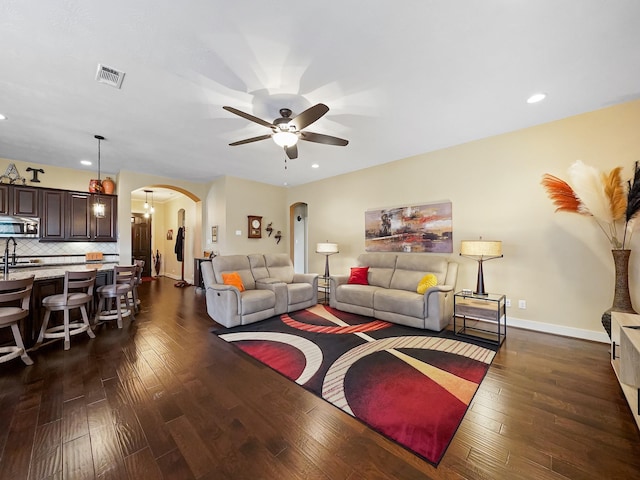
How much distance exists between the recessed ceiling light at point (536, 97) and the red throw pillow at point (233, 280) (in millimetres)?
4441

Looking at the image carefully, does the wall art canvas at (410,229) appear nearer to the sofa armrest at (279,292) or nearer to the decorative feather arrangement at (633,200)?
the decorative feather arrangement at (633,200)

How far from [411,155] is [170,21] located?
3944 millimetres

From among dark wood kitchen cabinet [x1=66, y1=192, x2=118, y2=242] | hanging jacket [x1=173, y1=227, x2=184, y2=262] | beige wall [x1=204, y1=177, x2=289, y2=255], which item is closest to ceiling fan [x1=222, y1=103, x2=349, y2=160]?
beige wall [x1=204, y1=177, x2=289, y2=255]

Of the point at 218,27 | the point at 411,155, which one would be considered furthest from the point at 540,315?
the point at 218,27

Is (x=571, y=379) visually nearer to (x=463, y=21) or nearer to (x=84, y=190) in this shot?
(x=463, y=21)

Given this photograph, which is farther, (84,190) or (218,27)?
(84,190)

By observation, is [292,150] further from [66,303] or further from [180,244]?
[180,244]

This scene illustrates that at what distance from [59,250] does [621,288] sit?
8747 mm

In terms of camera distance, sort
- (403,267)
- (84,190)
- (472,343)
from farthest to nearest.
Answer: (84,190) < (403,267) < (472,343)

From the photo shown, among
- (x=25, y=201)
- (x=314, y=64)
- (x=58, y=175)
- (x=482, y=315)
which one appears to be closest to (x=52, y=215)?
(x=25, y=201)

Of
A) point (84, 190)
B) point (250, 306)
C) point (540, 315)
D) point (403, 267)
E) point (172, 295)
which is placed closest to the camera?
point (540, 315)

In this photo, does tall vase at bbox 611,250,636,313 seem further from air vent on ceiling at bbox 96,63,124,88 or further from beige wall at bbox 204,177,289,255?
beige wall at bbox 204,177,289,255

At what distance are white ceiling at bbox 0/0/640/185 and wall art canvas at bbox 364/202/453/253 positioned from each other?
1.30 meters

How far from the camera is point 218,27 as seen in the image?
187cm
